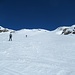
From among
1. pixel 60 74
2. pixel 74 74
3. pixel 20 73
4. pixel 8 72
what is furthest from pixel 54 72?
pixel 8 72

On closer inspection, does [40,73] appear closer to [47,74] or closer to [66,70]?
[47,74]

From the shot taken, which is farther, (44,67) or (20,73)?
Answer: (44,67)

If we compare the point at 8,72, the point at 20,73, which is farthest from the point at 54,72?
the point at 8,72

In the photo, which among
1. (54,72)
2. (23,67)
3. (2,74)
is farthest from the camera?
(23,67)

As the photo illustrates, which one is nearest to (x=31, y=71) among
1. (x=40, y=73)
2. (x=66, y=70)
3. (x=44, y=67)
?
(x=40, y=73)

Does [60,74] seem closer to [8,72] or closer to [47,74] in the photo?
[47,74]

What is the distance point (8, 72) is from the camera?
756 centimetres

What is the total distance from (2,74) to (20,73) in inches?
33.9

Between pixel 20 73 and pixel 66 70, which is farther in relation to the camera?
pixel 66 70

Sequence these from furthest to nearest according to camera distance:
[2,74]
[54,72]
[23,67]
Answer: [23,67] < [54,72] < [2,74]

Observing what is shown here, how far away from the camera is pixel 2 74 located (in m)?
7.18

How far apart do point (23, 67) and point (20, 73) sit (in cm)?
117

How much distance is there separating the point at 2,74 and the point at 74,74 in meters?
3.44

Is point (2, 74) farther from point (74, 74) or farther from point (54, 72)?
point (74, 74)
